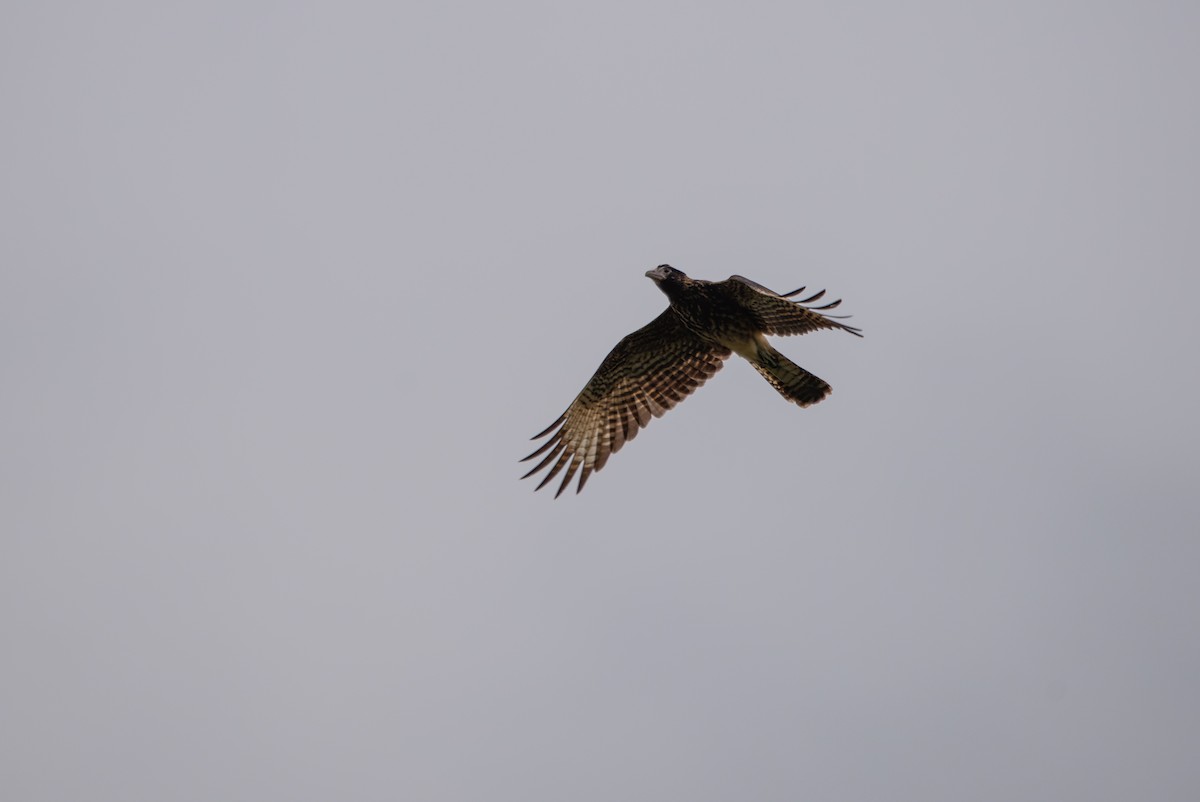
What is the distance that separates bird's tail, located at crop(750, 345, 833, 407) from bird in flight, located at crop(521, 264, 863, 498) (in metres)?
0.01

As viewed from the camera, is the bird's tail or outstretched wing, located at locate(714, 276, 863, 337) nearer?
outstretched wing, located at locate(714, 276, 863, 337)

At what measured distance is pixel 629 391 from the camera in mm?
15828

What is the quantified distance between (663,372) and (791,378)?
1.52 m

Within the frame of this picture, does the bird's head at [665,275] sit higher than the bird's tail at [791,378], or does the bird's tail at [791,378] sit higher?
the bird's head at [665,275]

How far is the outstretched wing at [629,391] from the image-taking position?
15.5 meters

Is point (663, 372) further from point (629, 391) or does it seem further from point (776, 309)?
point (776, 309)

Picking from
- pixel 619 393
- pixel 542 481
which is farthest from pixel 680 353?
pixel 542 481

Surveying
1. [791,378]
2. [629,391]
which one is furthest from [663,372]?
[791,378]

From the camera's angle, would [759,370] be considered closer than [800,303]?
No

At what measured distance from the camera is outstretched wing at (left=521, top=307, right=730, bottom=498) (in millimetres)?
A: 15523

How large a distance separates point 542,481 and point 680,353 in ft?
6.94

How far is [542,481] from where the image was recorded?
1544 centimetres

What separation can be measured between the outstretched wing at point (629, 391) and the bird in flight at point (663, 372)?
1 cm

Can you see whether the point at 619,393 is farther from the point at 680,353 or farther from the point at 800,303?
the point at 800,303
